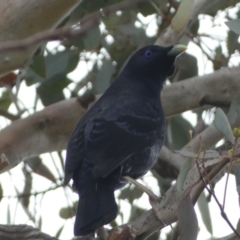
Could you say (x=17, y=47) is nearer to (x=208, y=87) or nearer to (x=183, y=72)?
(x=208, y=87)

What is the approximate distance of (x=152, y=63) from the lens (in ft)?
13.3

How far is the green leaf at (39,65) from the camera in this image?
3796 mm

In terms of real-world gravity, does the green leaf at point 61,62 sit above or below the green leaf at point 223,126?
above

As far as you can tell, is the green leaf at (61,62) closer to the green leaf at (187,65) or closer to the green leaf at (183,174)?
the green leaf at (187,65)

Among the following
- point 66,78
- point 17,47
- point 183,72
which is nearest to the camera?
point 17,47

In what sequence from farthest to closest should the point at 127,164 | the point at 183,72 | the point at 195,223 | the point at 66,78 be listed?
the point at 183,72, the point at 66,78, the point at 127,164, the point at 195,223

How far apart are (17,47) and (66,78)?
302 centimetres

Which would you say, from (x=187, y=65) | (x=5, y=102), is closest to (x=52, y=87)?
(x=5, y=102)

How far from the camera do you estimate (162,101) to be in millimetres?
3857

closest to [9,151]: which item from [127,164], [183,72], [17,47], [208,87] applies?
[127,164]

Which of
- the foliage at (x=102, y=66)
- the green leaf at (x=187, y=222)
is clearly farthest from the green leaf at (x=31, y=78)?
the green leaf at (x=187, y=222)

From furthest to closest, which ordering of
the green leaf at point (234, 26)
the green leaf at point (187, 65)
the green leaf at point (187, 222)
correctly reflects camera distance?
the green leaf at point (187, 65) < the green leaf at point (234, 26) < the green leaf at point (187, 222)

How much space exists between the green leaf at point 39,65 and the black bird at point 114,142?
420 millimetres

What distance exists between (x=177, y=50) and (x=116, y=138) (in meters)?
0.78
